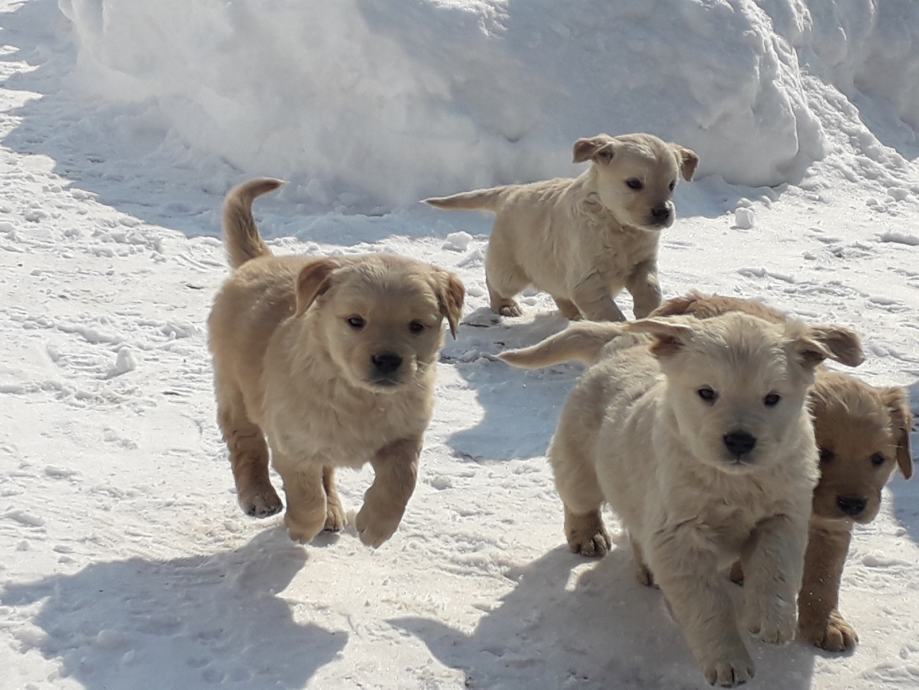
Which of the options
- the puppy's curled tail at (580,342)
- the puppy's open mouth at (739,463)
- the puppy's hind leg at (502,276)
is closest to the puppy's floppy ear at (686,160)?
the puppy's hind leg at (502,276)

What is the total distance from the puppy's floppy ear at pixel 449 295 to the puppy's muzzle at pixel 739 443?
47.2 inches

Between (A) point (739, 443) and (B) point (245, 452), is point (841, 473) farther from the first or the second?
(B) point (245, 452)

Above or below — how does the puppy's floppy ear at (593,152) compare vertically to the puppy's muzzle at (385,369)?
below

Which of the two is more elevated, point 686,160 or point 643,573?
point 686,160

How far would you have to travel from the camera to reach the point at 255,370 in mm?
4906

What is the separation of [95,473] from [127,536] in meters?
0.58

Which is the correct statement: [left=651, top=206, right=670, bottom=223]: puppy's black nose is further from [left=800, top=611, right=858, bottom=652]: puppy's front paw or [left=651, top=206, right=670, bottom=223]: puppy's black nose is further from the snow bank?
[left=800, top=611, right=858, bottom=652]: puppy's front paw

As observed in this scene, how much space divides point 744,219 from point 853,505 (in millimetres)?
5844

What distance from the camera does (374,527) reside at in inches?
174

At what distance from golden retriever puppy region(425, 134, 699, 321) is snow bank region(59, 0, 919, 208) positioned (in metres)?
1.88

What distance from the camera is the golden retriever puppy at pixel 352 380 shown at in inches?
171

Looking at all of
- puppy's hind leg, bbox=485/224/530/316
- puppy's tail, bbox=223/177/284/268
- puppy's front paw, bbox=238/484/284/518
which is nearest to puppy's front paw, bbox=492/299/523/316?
puppy's hind leg, bbox=485/224/530/316

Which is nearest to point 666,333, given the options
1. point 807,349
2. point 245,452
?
point 807,349

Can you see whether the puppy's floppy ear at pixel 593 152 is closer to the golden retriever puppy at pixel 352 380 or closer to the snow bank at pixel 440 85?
the snow bank at pixel 440 85
